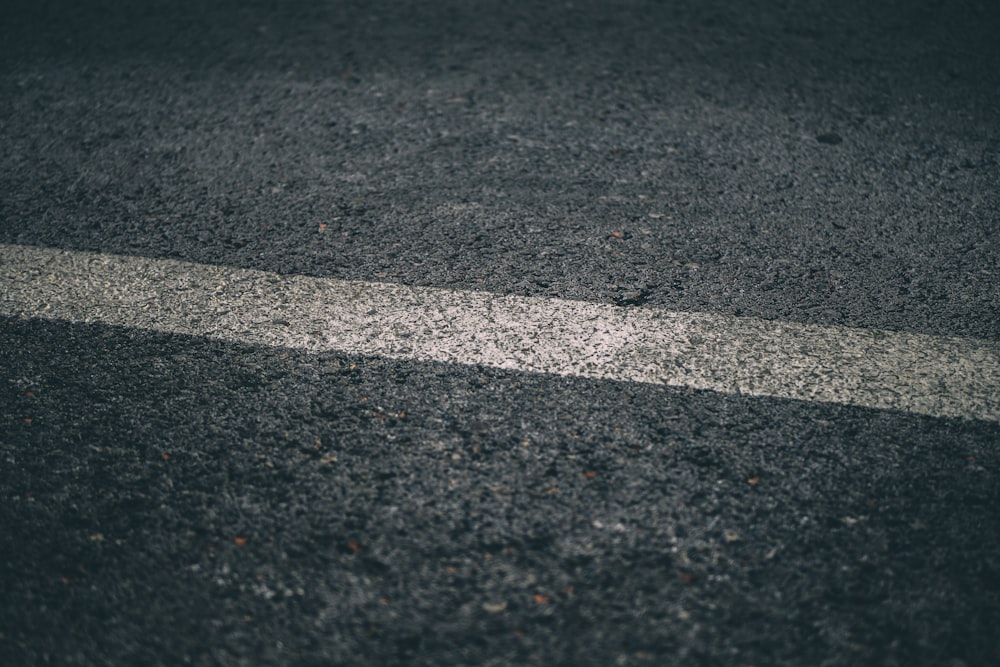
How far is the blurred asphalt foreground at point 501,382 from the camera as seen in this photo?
1.69 meters

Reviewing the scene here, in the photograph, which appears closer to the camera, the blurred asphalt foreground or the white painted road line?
the blurred asphalt foreground

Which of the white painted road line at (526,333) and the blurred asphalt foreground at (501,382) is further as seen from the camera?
the white painted road line at (526,333)

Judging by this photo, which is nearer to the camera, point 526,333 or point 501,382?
point 501,382

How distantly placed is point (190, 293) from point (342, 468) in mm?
988

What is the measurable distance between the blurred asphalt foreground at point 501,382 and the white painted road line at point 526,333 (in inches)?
2.6

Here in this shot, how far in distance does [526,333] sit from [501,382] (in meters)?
0.23

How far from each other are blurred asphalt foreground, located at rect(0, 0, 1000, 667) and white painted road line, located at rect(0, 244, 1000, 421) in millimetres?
65

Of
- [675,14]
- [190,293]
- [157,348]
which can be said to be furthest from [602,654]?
[675,14]

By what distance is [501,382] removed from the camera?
2.24m

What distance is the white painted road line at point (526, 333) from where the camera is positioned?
2.23 m

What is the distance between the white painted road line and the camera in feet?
7.30

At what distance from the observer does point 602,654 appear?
1.62m

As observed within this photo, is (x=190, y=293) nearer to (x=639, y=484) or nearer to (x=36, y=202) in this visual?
(x=36, y=202)

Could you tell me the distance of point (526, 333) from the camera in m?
2.41
